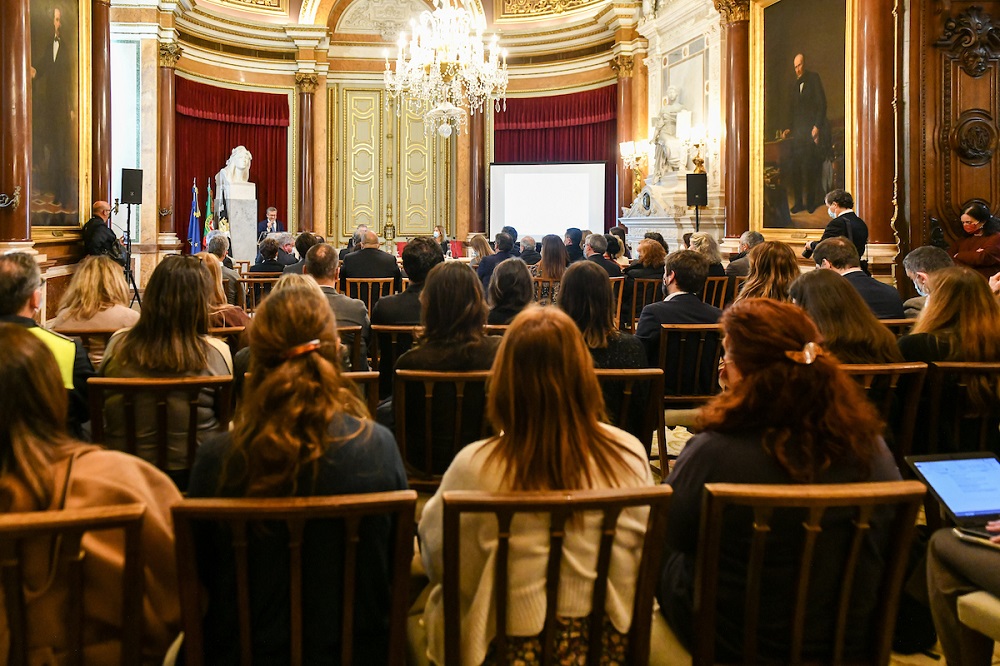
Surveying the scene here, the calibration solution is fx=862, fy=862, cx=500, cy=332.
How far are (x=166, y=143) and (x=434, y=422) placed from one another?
10.5m

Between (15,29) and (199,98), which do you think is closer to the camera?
(15,29)

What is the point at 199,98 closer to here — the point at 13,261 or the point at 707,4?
the point at 707,4

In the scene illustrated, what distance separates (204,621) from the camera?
1.57m

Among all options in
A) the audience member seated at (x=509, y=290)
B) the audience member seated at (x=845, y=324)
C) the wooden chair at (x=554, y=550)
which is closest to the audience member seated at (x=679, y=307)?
the audience member seated at (x=509, y=290)

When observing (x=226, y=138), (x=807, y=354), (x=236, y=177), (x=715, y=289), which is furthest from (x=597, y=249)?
(x=226, y=138)

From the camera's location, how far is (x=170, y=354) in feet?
8.74

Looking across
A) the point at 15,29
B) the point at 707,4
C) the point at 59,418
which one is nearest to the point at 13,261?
the point at 59,418

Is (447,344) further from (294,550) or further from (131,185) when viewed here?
(131,185)

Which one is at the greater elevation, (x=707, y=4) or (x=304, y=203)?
(x=707, y=4)

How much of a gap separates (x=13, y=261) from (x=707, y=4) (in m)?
9.33

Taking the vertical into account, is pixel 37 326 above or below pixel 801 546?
above

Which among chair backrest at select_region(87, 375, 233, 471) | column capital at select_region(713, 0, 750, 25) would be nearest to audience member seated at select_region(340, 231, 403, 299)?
chair backrest at select_region(87, 375, 233, 471)

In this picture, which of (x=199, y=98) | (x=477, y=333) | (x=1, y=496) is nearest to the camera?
(x=1, y=496)

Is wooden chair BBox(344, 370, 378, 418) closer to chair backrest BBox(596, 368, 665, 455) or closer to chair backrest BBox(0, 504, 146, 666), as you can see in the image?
chair backrest BBox(596, 368, 665, 455)
